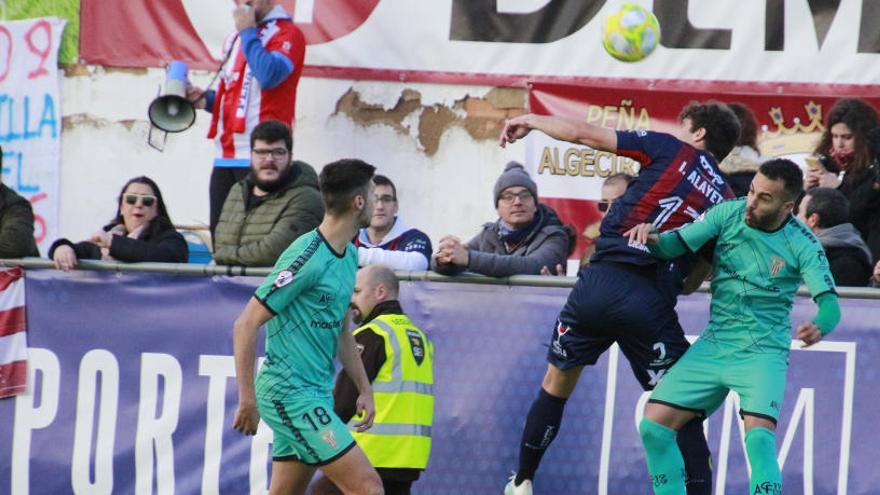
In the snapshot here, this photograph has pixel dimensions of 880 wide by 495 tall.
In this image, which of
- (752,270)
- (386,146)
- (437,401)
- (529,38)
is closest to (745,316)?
(752,270)

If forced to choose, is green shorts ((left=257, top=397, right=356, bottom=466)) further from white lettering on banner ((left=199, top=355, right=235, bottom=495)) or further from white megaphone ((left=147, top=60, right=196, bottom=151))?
white megaphone ((left=147, top=60, right=196, bottom=151))

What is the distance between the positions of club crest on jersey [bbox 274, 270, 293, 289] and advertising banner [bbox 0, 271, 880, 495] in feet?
6.49

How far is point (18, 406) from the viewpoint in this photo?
9430mm

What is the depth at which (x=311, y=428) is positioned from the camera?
23.9 ft

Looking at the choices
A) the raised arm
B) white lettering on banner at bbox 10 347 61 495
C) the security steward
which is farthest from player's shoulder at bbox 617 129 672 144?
white lettering on banner at bbox 10 347 61 495

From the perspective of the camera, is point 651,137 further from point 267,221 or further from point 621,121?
point 621,121

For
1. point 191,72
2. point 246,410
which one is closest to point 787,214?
point 246,410

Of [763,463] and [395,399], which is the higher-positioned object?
[395,399]

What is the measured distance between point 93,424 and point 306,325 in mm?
2562

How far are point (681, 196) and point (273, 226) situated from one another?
103 inches

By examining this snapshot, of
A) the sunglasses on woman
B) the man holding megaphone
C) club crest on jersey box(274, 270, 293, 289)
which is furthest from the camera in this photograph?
the man holding megaphone

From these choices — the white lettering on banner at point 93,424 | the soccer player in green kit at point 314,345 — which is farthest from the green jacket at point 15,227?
the soccer player in green kit at point 314,345

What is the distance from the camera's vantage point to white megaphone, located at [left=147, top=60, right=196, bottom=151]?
36.0ft

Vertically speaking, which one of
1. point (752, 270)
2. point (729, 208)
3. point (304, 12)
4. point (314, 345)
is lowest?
point (314, 345)
